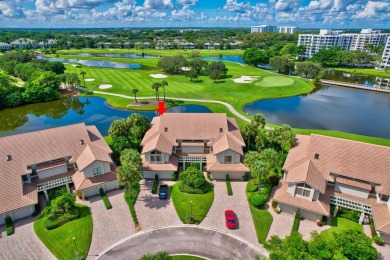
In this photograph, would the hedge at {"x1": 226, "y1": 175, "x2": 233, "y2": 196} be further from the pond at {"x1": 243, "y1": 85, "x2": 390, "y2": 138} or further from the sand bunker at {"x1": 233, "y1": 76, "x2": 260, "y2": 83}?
the sand bunker at {"x1": 233, "y1": 76, "x2": 260, "y2": 83}

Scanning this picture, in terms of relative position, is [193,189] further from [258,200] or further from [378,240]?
[378,240]

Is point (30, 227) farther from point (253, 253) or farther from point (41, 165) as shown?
point (253, 253)

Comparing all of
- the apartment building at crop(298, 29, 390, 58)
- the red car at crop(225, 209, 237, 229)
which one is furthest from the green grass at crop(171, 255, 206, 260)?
the apartment building at crop(298, 29, 390, 58)

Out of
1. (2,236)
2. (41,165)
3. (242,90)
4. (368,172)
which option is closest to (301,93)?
(242,90)

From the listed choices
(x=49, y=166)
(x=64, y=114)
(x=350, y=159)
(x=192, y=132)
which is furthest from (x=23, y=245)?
(x=64, y=114)

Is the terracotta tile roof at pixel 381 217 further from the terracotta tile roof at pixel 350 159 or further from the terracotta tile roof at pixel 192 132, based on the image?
the terracotta tile roof at pixel 192 132
